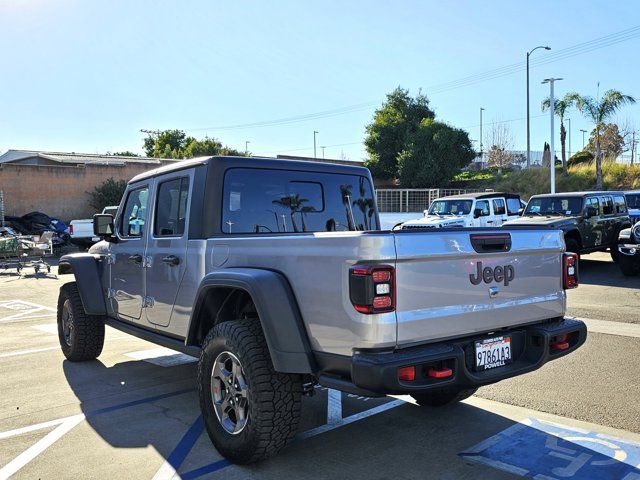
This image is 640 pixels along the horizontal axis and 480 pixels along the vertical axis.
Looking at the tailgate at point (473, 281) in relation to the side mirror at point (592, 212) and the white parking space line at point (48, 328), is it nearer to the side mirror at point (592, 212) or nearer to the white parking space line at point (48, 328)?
the white parking space line at point (48, 328)

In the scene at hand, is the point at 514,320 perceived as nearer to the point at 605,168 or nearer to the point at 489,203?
the point at 489,203

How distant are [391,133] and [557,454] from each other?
132ft

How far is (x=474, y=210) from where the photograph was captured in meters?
18.1

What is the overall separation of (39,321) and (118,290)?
4.33 meters

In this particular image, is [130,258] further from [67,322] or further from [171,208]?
[67,322]

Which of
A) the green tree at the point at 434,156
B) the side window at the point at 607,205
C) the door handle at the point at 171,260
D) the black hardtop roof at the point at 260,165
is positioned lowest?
the door handle at the point at 171,260

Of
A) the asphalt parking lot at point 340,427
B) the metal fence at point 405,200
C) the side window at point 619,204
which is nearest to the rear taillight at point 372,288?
the asphalt parking lot at point 340,427

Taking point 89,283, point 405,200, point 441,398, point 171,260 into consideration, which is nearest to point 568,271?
point 441,398

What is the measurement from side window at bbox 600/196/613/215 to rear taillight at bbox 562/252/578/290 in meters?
11.4

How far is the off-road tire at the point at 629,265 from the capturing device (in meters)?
12.3

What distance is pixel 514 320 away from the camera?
12.6 feet

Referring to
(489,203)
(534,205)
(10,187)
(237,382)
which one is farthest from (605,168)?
(237,382)

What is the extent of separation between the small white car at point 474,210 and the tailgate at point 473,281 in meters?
13.5

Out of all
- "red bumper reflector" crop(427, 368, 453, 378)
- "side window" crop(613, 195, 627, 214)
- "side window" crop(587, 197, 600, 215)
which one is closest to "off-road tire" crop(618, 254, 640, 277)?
"side window" crop(587, 197, 600, 215)
